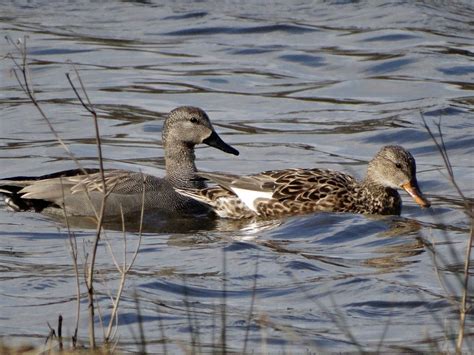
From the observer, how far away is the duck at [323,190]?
10281 millimetres

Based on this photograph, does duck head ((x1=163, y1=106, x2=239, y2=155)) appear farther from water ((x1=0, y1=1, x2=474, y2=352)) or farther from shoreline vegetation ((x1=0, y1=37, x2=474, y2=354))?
shoreline vegetation ((x1=0, y1=37, x2=474, y2=354))

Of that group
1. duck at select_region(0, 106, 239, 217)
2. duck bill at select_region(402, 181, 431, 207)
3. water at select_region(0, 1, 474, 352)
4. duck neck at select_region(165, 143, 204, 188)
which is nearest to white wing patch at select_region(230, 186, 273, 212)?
water at select_region(0, 1, 474, 352)

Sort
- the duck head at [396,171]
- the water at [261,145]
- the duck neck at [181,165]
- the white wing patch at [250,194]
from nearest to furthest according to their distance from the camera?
the water at [261,145] < the duck head at [396,171] < the white wing patch at [250,194] < the duck neck at [181,165]

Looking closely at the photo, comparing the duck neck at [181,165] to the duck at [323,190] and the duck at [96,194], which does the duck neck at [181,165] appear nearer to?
the duck at [96,194]

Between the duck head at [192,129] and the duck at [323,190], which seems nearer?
the duck at [323,190]

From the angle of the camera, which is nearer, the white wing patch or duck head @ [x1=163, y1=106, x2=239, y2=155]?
the white wing patch

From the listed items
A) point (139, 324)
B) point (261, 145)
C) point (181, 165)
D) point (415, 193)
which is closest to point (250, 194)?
point (181, 165)

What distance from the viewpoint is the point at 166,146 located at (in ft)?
36.9

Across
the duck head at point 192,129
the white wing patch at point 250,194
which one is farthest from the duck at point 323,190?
the duck head at point 192,129

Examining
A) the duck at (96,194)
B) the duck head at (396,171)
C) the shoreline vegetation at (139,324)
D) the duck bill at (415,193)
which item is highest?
the shoreline vegetation at (139,324)

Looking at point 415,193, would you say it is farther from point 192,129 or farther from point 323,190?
point 192,129

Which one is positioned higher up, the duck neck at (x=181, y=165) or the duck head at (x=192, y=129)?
the duck head at (x=192, y=129)

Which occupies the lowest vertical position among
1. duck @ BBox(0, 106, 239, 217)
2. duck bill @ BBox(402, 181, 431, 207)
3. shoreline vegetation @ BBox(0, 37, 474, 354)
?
duck @ BBox(0, 106, 239, 217)

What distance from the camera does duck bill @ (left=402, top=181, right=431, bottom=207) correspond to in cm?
998
